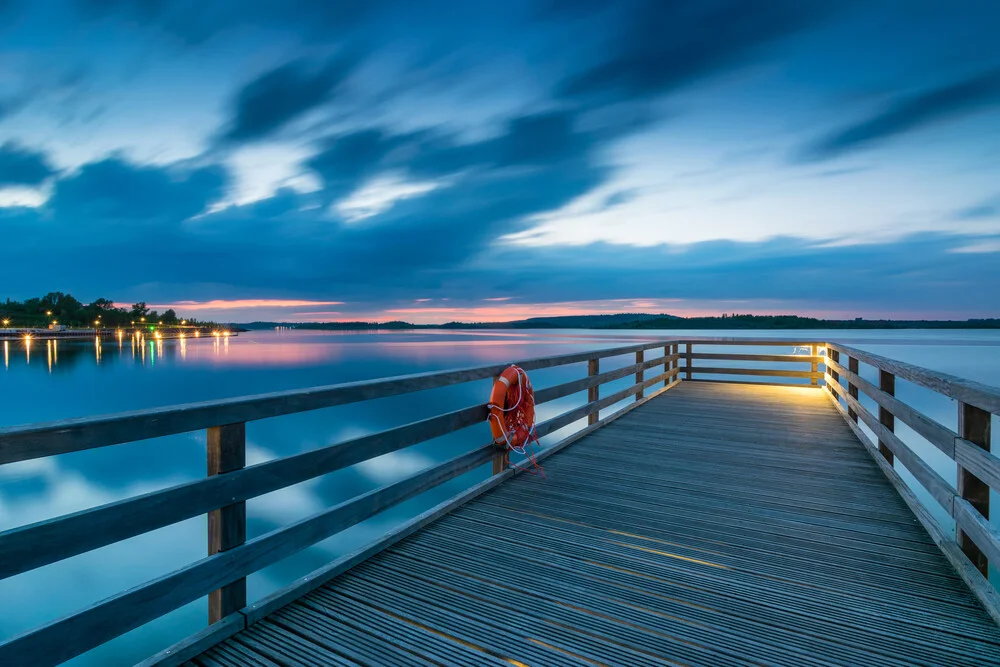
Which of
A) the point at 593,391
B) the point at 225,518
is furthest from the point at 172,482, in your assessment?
the point at 225,518

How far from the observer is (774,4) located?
11.3 m

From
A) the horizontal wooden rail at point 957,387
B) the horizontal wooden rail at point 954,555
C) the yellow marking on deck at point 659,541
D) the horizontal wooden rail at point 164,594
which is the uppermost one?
the horizontal wooden rail at point 957,387

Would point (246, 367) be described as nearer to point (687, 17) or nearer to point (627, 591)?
point (687, 17)

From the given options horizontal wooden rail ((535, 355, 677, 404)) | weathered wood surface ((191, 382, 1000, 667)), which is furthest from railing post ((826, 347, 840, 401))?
weathered wood surface ((191, 382, 1000, 667))

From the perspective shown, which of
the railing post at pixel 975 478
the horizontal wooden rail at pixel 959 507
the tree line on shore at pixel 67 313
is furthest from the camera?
the tree line on shore at pixel 67 313

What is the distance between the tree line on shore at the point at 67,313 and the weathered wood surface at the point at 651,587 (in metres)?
198

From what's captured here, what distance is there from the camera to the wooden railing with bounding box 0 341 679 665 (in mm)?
1383

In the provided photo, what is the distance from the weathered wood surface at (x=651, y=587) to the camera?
184 centimetres

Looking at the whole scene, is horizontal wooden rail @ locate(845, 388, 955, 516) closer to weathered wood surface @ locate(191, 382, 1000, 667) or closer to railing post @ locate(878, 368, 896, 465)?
railing post @ locate(878, 368, 896, 465)

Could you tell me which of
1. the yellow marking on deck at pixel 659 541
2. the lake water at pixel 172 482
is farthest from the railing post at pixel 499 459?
the lake water at pixel 172 482

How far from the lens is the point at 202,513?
163 centimetres

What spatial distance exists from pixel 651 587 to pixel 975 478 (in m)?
1.67

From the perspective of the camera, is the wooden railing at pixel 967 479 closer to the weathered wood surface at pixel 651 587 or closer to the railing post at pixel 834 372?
the weathered wood surface at pixel 651 587

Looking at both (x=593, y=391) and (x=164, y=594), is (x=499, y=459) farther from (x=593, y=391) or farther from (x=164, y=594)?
(x=164, y=594)
